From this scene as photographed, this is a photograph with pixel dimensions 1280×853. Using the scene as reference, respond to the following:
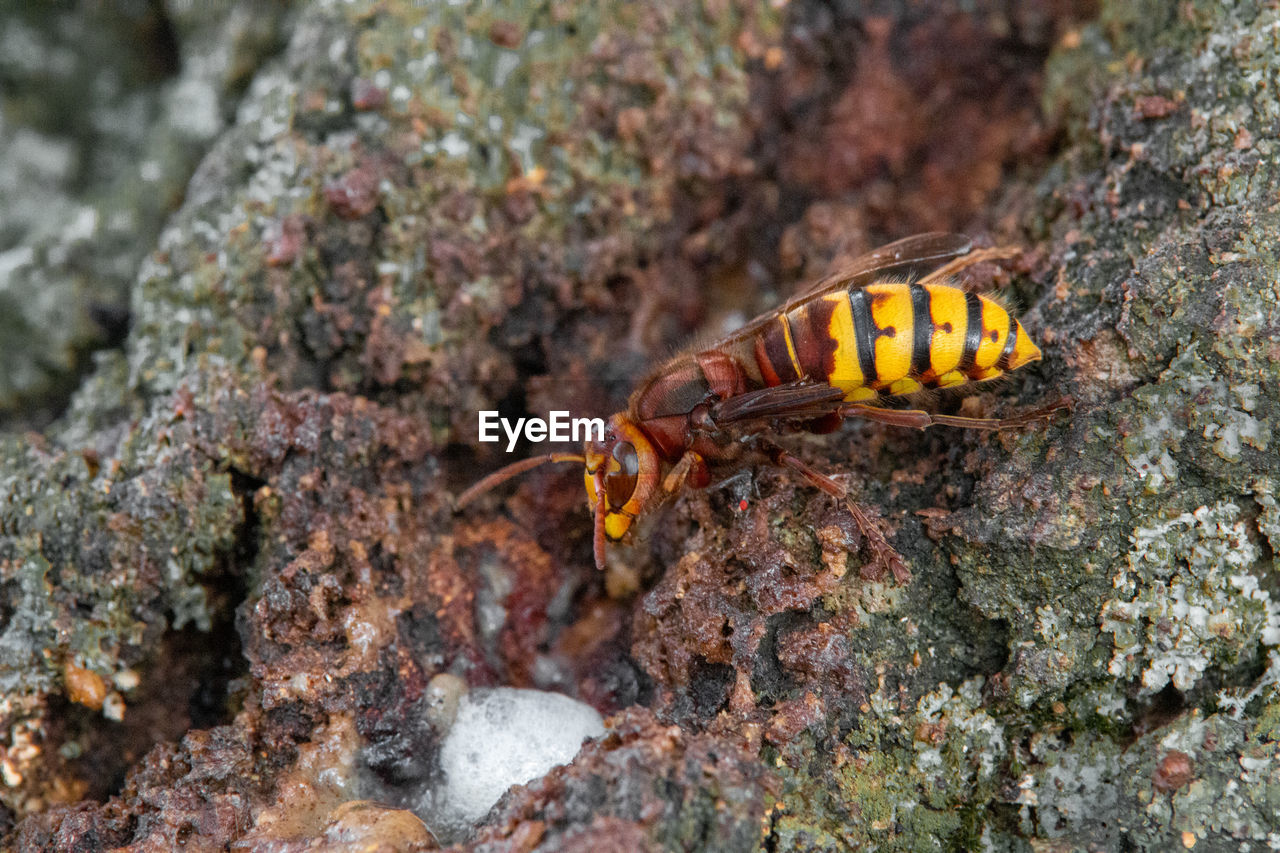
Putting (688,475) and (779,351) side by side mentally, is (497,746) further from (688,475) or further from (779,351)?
(779,351)

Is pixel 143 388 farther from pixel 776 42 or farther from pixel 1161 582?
pixel 1161 582

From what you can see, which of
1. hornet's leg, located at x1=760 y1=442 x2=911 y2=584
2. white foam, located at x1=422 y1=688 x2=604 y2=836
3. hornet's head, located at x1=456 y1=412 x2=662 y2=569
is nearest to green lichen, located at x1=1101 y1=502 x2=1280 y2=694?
hornet's leg, located at x1=760 y1=442 x2=911 y2=584

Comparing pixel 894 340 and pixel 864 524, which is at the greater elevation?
pixel 894 340

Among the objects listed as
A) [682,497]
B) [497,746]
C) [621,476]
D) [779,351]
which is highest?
[779,351]

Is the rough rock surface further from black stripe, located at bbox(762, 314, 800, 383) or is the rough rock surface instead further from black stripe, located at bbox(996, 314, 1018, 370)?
black stripe, located at bbox(762, 314, 800, 383)

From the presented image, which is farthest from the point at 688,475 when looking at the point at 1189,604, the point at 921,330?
the point at 1189,604

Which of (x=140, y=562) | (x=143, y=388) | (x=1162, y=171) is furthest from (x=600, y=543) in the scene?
(x=1162, y=171)

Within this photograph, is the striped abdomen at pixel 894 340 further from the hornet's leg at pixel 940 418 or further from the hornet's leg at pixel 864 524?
the hornet's leg at pixel 864 524
